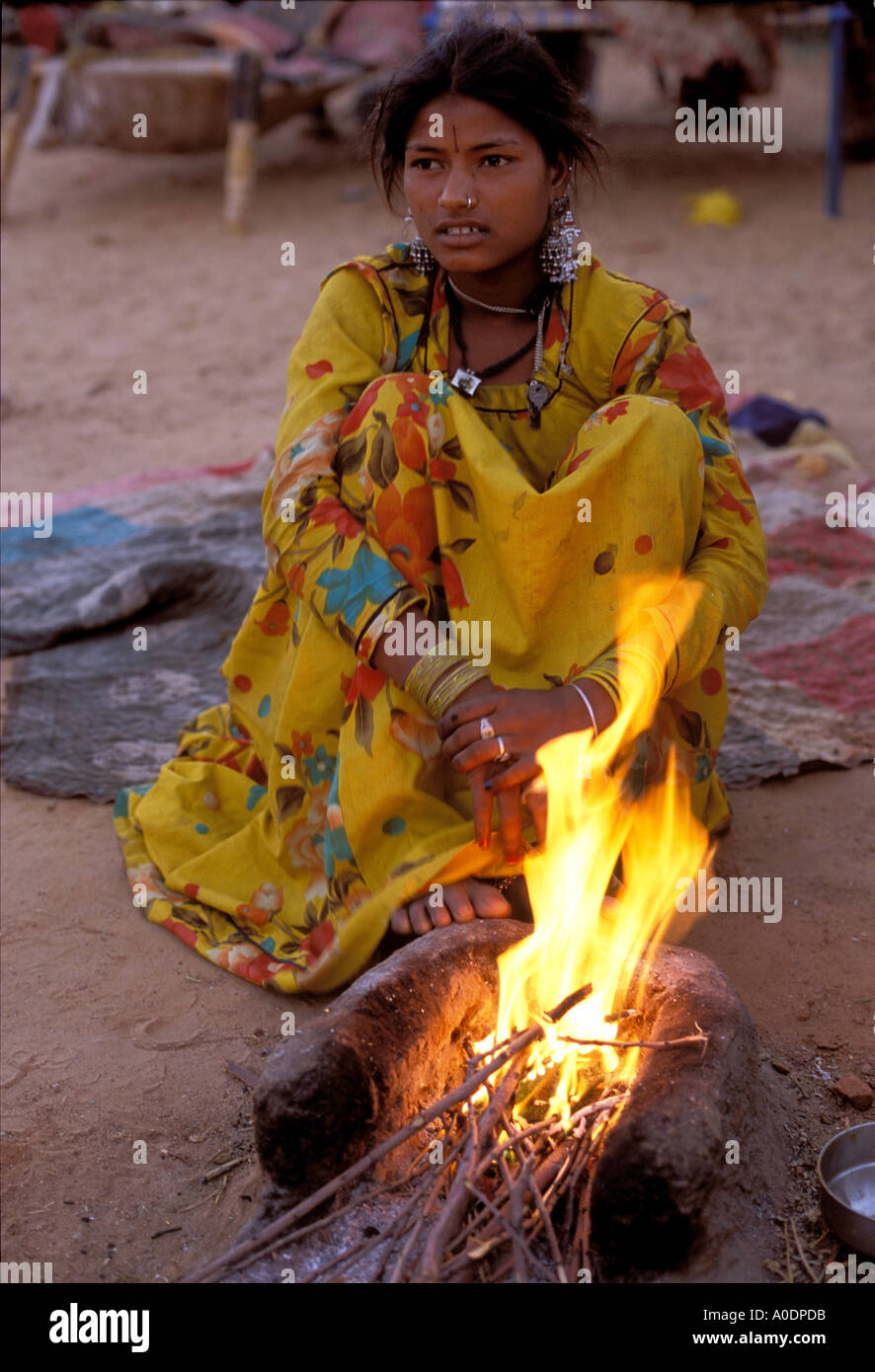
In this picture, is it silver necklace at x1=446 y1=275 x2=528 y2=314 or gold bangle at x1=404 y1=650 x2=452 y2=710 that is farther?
silver necklace at x1=446 y1=275 x2=528 y2=314

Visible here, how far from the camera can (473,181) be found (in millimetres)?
2320

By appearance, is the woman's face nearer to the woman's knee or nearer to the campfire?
the woman's knee

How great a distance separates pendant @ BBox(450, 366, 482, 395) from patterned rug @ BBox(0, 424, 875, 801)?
3.83 ft

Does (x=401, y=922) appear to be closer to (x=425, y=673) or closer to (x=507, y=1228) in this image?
(x=425, y=673)

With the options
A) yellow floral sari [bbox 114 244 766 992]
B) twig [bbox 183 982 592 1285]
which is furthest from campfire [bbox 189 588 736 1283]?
yellow floral sari [bbox 114 244 766 992]

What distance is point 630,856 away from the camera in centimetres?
241

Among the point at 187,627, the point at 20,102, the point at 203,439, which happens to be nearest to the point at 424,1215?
the point at 187,627

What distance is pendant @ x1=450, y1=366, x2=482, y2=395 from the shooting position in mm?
2480

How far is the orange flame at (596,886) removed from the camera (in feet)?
6.47

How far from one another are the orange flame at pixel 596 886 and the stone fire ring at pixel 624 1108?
0.19 feet

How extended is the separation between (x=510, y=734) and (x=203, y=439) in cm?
362

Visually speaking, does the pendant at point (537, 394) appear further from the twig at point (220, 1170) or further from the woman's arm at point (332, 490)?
the twig at point (220, 1170)

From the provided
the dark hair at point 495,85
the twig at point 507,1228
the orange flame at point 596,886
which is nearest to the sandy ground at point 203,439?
the orange flame at point 596,886
